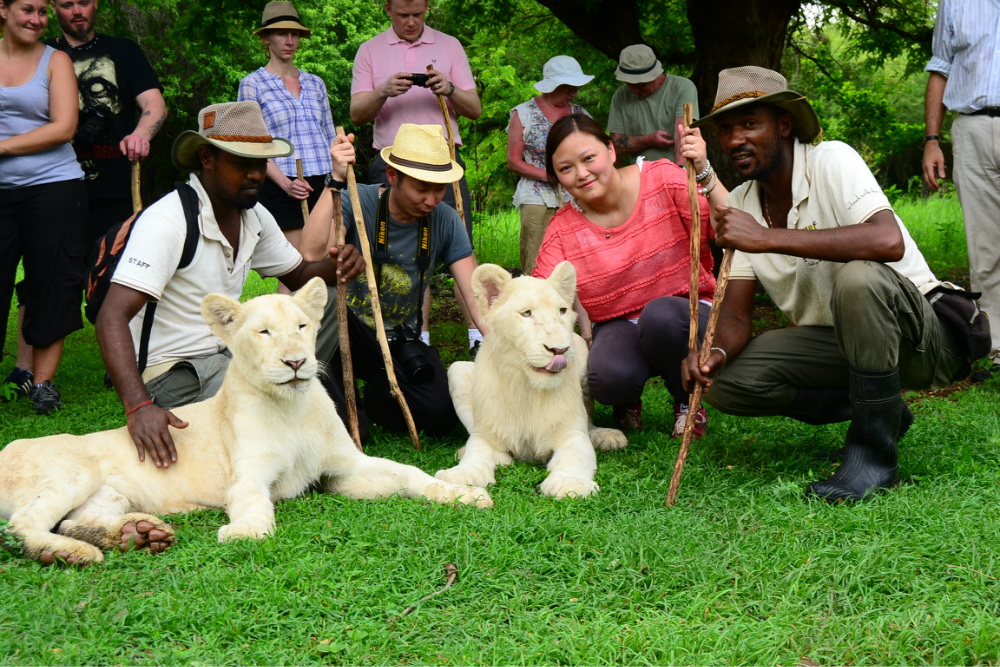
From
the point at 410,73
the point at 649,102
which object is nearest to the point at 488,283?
the point at 410,73

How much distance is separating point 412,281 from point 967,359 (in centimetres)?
303

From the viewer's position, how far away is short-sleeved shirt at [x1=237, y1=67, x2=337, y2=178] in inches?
272

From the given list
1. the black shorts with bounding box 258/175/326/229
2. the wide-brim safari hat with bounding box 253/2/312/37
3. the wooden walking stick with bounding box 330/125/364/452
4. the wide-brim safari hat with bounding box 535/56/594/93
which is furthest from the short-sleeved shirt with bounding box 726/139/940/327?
the wide-brim safari hat with bounding box 253/2/312/37

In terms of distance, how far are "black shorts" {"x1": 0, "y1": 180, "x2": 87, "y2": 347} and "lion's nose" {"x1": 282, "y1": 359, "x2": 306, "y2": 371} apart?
310cm

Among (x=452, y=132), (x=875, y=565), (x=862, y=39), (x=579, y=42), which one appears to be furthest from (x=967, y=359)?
(x=579, y=42)

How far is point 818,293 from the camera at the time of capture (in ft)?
13.5

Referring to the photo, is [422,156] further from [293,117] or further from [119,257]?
[293,117]

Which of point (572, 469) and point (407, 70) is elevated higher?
point (407, 70)

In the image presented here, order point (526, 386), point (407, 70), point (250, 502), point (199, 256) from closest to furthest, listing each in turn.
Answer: point (250, 502) < point (199, 256) < point (526, 386) < point (407, 70)

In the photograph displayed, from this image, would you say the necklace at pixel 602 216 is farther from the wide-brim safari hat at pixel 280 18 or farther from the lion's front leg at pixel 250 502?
the wide-brim safari hat at pixel 280 18

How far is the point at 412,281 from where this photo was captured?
206 inches

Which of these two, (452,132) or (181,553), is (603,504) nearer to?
(181,553)

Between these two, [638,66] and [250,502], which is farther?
[638,66]

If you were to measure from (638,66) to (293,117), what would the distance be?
3.06 metres
